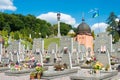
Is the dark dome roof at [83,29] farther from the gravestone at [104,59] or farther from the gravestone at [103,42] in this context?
the gravestone at [104,59]

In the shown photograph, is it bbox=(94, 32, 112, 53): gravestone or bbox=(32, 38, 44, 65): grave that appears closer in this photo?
bbox=(94, 32, 112, 53): gravestone

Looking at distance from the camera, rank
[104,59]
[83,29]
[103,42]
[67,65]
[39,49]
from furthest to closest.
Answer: [83,29] → [39,49] → [103,42] → [67,65] → [104,59]

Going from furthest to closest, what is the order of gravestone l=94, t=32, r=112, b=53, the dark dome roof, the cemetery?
the dark dome roof < gravestone l=94, t=32, r=112, b=53 < the cemetery

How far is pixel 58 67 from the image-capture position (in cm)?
1866

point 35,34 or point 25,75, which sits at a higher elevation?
point 35,34

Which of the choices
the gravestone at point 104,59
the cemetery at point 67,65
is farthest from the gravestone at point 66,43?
the gravestone at point 104,59

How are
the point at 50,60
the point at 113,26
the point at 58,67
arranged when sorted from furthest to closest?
the point at 113,26 < the point at 50,60 < the point at 58,67

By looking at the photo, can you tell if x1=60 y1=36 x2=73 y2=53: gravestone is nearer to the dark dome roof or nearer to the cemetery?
the cemetery

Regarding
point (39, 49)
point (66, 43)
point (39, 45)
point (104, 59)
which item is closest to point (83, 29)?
point (66, 43)

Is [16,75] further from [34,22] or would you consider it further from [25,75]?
[34,22]

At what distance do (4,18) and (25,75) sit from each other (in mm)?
80979

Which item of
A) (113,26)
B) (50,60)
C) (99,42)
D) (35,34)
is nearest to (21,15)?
(35,34)

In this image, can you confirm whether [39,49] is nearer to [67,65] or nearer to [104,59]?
[67,65]

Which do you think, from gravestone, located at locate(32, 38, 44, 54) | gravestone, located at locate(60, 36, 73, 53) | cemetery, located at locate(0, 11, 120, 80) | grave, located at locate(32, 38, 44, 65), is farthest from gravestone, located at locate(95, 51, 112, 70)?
gravestone, located at locate(32, 38, 44, 54)
